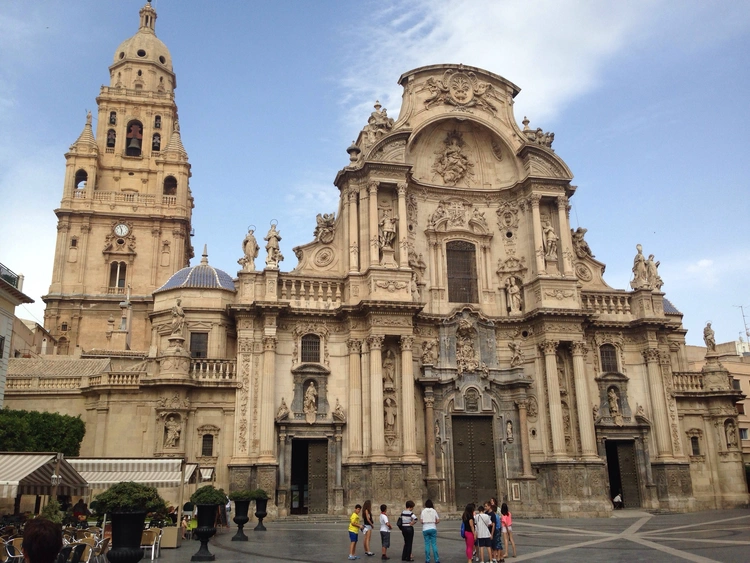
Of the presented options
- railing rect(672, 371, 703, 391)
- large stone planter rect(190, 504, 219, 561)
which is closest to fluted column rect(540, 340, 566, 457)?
railing rect(672, 371, 703, 391)

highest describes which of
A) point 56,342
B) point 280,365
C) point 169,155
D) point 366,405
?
point 169,155

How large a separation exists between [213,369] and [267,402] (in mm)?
3220

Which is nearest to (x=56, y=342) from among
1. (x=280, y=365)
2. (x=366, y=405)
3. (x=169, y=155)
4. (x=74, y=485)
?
(x=169, y=155)

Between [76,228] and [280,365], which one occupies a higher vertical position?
[76,228]

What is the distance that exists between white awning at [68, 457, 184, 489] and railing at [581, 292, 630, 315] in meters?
23.2

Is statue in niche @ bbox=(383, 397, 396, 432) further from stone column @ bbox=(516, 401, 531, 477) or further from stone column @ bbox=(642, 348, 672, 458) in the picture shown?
stone column @ bbox=(642, 348, 672, 458)

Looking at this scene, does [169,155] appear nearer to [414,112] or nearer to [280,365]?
[414,112]

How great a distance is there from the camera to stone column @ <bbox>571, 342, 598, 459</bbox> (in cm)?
3231

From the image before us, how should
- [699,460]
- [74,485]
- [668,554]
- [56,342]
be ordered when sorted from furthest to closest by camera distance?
[56,342] < [699,460] < [74,485] < [668,554]

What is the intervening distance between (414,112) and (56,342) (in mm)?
32356

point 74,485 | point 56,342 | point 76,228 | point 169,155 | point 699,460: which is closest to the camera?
point 74,485

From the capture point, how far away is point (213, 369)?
31.4m

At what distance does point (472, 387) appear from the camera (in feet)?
109

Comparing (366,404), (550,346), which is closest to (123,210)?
(366,404)
